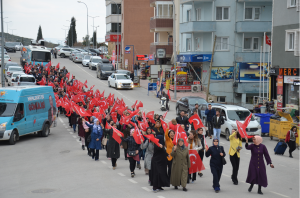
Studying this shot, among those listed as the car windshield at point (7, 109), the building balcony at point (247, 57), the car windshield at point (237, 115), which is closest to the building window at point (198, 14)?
the building balcony at point (247, 57)

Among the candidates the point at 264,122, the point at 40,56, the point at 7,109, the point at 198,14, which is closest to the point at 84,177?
the point at 7,109

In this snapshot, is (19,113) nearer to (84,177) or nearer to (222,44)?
(84,177)

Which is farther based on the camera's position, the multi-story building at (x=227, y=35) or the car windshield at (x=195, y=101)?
the multi-story building at (x=227, y=35)

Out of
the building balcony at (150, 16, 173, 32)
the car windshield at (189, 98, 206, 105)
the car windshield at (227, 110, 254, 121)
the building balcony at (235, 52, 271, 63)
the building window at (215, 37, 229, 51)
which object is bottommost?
the car windshield at (227, 110, 254, 121)

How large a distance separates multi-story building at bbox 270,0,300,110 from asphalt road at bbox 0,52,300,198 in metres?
9.82

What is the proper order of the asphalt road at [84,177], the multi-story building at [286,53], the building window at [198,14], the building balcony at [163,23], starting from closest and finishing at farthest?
the asphalt road at [84,177], the multi-story building at [286,53], the building window at [198,14], the building balcony at [163,23]

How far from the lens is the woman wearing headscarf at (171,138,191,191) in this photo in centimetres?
1095

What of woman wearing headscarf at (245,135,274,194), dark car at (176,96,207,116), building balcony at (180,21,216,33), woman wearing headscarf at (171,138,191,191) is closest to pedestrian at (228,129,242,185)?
woman wearing headscarf at (245,135,274,194)

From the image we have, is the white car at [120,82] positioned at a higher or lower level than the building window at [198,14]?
lower

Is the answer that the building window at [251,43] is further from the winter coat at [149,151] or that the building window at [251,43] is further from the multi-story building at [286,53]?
the winter coat at [149,151]

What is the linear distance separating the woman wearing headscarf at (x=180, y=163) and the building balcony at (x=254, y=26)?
3422cm

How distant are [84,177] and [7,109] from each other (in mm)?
8010

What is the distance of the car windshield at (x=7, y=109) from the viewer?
62.5 feet

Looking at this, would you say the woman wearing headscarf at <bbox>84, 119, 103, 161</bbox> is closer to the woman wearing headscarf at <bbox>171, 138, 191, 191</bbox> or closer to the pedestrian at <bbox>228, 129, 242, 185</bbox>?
the woman wearing headscarf at <bbox>171, 138, 191, 191</bbox>
